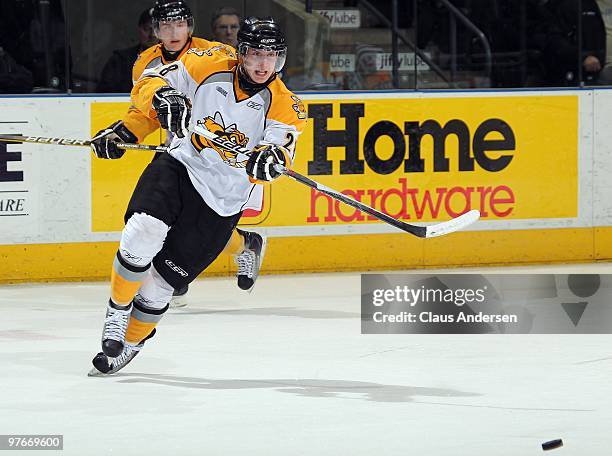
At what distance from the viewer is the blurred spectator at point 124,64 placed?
741cm

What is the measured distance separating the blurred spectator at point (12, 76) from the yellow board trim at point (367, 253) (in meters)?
0.77

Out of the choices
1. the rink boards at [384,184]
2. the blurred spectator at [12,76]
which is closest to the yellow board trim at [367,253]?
the rink boards at [384,184]

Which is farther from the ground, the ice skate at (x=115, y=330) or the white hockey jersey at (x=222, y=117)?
the white hockey jersey at (x=222, y=117)

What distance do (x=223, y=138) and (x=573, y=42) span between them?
3.64 meters

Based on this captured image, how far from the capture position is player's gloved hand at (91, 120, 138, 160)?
5.31 metres

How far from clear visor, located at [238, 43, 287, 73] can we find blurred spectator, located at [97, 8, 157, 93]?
2.55 m

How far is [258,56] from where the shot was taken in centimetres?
490

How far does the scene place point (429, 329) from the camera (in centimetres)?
593

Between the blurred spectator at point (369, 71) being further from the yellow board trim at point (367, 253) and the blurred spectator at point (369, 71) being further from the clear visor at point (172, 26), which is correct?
the clear visor at point (172, 26)

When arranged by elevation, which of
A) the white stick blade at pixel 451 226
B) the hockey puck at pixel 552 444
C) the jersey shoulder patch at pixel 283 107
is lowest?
the hockey puck at pixel 552 444

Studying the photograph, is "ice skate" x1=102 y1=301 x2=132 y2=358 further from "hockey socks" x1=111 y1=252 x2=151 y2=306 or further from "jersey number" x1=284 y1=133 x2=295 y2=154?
"jersey number" x1=284 y1=133 x2=295 y2=154

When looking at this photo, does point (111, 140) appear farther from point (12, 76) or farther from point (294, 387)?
point (12, 76)

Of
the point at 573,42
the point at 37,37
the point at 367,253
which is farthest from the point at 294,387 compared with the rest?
the point at 573,42

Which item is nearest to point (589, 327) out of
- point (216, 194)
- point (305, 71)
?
point (216, 194)
